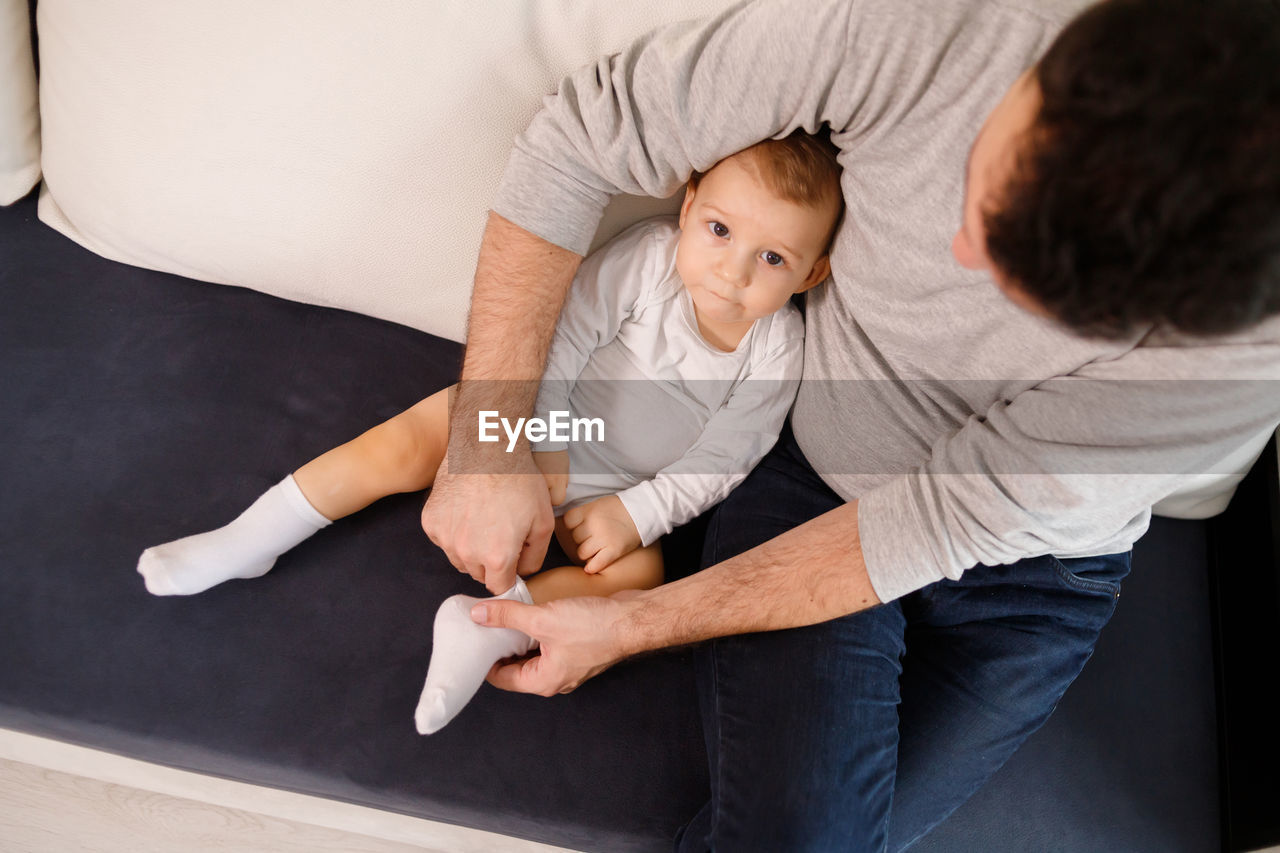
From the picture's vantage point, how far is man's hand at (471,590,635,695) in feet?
3.16

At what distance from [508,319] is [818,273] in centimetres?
42

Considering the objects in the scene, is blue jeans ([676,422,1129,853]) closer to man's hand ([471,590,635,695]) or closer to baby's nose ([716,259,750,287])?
man's hand ([471,590,635,695])

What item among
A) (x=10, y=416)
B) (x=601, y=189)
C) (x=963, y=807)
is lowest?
(x=963, y=807)

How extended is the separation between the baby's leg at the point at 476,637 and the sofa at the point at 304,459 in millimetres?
71

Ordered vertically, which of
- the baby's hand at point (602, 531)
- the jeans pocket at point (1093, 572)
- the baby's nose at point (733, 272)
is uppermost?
the baby's nose at point (733, 272)

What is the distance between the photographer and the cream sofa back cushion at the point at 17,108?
3.74ft

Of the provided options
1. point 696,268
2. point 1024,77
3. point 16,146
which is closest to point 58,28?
point 16,146

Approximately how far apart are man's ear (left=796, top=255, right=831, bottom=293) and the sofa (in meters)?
0.25

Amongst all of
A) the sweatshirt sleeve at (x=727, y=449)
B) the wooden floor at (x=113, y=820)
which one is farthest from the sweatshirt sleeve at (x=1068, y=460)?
the wooden floor at (x=113, y=820)

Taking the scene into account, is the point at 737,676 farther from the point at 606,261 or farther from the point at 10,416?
the point at 10,416

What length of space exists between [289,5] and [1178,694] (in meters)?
1.60

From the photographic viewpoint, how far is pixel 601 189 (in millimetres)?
1027

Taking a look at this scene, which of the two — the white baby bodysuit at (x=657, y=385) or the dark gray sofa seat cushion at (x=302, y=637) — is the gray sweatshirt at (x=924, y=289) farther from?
the dark gray sofa seat cushion at (x=302, y=637)

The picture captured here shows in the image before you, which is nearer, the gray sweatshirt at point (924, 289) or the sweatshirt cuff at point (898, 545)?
the gray sweatshirt at point (924, 289)
